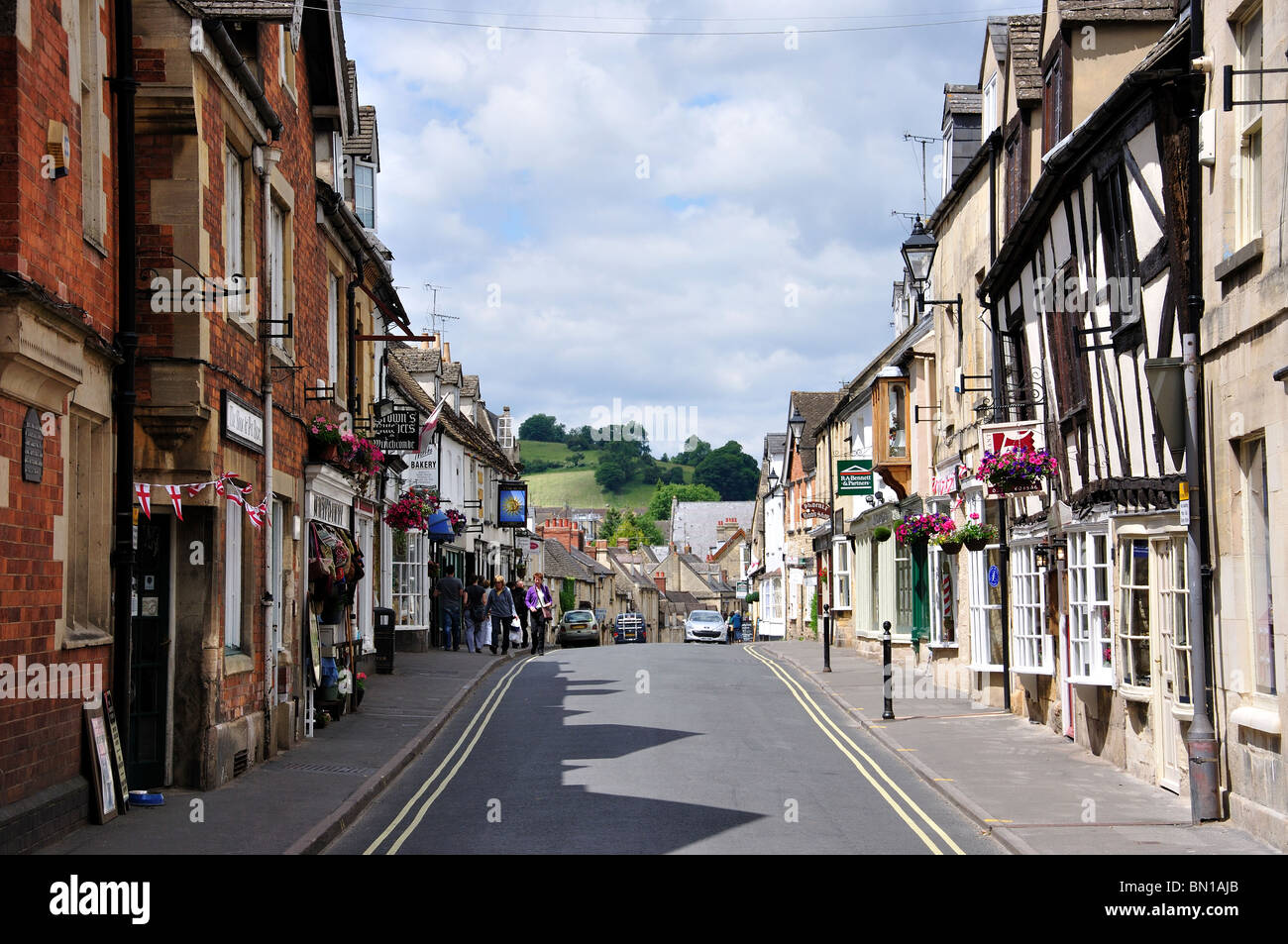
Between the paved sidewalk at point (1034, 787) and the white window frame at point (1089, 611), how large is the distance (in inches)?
41.4

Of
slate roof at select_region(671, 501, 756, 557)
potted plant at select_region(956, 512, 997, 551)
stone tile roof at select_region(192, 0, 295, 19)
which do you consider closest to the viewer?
Answer: stone tile roof at select_region(192, 0, 295, 19)

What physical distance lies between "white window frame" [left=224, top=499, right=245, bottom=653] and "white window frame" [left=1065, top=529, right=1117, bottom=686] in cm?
967

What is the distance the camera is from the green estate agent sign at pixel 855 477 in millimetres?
33500

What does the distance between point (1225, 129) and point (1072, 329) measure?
17.9ft

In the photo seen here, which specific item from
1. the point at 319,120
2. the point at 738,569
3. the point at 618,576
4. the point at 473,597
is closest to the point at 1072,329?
the point at 319,120

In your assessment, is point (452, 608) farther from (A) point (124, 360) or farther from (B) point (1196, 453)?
(B) point (1196, 453)

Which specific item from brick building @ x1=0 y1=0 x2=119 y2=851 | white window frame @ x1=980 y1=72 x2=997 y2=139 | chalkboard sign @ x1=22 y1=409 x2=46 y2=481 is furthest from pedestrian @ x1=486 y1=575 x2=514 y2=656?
chalkboard sign @ x1=22 y1=409 x2=46 y2=481

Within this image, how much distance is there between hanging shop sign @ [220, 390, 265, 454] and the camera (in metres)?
14.0

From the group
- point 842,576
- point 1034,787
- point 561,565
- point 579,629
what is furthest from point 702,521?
point 1034,787

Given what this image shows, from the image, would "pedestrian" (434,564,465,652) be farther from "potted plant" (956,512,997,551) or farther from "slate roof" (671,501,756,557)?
"slate roof" (671,501,756,557)

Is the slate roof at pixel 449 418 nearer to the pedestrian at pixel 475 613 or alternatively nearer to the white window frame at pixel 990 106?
the pedestrian at pixel 475 613

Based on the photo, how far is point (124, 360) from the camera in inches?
486

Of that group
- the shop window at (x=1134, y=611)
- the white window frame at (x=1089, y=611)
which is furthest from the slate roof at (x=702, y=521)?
the shop window at (x=1134, y=611)

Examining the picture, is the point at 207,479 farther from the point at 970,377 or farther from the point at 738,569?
the point at 738,569
